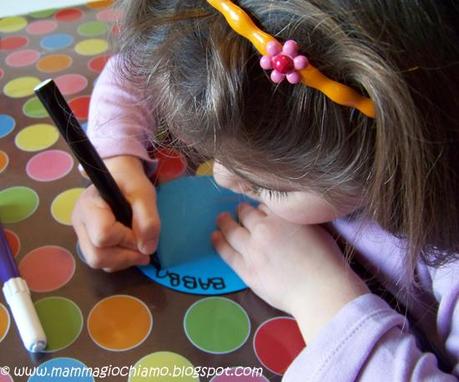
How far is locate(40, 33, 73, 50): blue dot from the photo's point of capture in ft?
2.14

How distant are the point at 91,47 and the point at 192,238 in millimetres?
316

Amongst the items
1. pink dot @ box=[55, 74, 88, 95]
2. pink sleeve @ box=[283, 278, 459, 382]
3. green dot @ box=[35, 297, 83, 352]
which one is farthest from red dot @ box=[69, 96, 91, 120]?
pink sleeve @ box=[283, 278, 459, 382]

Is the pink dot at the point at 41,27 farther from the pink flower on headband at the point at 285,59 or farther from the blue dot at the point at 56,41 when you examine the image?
the pink flower on headband at the point at 285,59

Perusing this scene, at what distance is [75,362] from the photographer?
1.24ft

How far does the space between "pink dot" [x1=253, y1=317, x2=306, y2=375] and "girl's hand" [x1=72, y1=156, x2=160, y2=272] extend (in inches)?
4.4

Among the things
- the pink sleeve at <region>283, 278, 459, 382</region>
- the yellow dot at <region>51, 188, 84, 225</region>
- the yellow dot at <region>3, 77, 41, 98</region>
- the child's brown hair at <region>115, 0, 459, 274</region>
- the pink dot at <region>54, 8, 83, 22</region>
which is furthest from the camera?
the pink dot at <region>54, 8, 83, 22</region>

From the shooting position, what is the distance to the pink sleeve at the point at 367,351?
0.36 metres

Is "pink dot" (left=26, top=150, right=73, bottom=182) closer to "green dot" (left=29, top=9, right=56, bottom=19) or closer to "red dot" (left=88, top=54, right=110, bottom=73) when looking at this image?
"red dot" (left=88, top=54, right=110, bottom=73)

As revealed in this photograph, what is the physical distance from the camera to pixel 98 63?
63 cm

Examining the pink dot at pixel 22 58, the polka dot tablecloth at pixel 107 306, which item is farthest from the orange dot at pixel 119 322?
the pink dot at pixel 22 58

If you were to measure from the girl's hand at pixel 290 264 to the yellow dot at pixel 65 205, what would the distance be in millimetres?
129

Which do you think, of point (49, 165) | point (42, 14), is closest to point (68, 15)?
point (42, 14)

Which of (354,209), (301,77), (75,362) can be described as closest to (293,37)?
(301,77)

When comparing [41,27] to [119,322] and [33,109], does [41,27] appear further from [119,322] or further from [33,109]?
[119,322]
